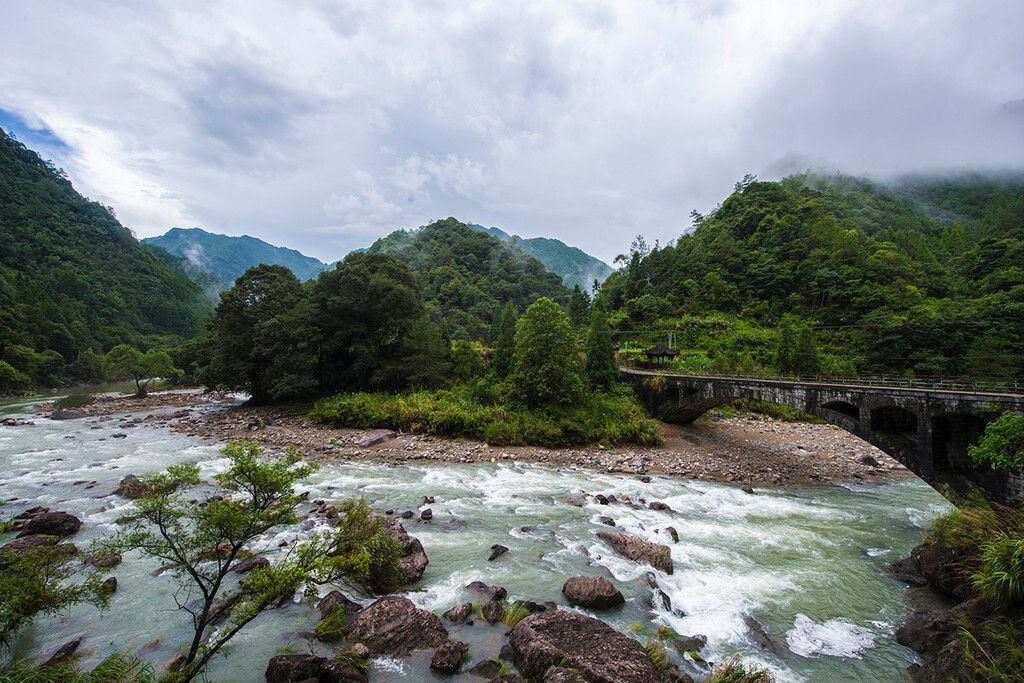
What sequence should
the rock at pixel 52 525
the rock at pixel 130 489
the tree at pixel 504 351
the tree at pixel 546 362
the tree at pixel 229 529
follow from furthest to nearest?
the tree at pixel 504 351
the tree at pixel 546 362
the rock at pixel 130 489
the rock at pixel 52 525
the tree at pixel 229 529

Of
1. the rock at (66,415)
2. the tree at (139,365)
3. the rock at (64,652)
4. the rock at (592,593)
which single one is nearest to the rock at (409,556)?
the rock at (592,593)

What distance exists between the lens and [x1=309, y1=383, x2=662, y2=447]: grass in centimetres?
2670

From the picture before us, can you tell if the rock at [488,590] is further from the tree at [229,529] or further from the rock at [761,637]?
the rock at [761,637]

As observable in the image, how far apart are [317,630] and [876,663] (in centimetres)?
1117

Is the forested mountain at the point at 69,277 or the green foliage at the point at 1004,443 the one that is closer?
the green foliage at the point at 1004,443

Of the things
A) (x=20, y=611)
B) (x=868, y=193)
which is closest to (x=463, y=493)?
(x=20, y=611)

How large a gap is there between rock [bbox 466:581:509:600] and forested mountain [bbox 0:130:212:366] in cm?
6949

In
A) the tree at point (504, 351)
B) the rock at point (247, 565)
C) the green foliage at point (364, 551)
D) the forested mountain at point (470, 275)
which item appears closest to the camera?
the green foliage at point (364, 551)

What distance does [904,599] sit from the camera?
393 inches

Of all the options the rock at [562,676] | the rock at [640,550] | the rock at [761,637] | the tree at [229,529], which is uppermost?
the tree at [229,529]

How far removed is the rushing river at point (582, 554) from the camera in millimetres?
7879

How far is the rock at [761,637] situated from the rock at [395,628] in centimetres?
661

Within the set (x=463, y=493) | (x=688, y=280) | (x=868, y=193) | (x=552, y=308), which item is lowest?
(x=463, y=493)

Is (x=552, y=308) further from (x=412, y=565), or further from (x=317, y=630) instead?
(x=317, y=630)
